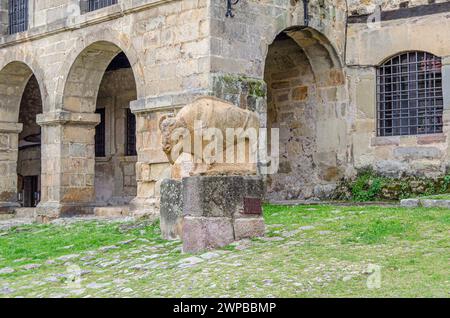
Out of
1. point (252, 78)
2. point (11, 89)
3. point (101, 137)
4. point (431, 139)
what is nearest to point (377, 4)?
point (431, 139)

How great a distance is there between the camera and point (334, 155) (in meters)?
13.4

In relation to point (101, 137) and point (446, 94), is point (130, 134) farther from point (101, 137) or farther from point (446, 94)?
point (446, 94)

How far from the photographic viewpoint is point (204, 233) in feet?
24.7

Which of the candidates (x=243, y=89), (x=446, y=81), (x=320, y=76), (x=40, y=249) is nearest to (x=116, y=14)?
(x=243, y=89)

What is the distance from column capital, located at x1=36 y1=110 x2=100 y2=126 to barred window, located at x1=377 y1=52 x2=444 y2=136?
512 centimetres

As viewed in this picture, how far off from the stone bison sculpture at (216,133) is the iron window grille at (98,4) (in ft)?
19.0

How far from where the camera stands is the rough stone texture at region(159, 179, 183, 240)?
8422mm

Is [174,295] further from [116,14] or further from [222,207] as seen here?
[116,14]

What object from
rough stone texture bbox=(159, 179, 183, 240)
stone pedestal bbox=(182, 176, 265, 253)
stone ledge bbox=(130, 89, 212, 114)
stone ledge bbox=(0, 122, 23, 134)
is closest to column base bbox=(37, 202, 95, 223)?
stone ledge bbox=(0, 122, 23, 134)

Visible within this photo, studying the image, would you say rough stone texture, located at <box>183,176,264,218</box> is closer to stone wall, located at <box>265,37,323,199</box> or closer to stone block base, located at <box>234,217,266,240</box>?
stone block base, located at <box>234,217,266,240</box>

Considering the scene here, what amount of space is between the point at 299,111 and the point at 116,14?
3842 mm

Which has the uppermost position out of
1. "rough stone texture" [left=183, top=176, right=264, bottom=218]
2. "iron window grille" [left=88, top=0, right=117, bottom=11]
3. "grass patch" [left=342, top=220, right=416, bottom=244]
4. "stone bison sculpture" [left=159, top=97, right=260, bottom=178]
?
"iron window grille" [left=88, top=0, right=117, bottom=11]

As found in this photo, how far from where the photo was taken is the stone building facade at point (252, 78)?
37.1ft

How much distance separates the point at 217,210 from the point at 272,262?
1.09 m
